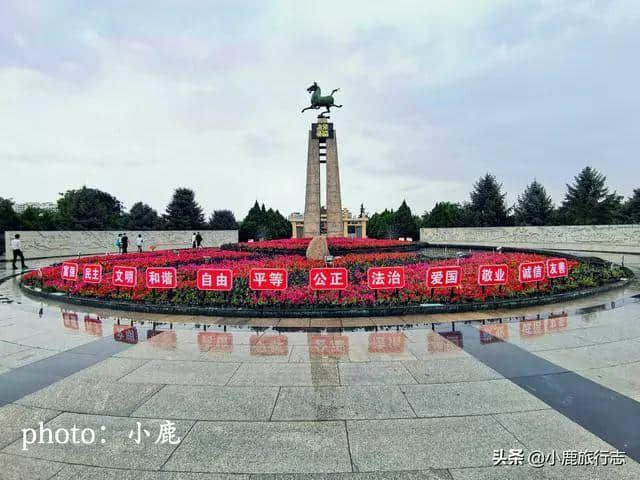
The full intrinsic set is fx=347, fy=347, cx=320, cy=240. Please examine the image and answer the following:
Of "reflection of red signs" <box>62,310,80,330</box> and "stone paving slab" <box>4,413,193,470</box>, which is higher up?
"reflection of red signs" <box>62,310,80,330</box>

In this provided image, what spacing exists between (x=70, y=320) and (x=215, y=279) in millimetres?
2911

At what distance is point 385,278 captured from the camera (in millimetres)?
7680

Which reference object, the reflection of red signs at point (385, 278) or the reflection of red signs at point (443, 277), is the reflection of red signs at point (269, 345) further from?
the reflection of red signs at point (443, 277)

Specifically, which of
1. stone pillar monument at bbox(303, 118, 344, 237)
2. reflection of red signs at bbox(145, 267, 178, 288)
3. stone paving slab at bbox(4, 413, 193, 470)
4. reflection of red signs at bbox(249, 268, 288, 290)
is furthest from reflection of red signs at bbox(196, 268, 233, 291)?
stone pillar monument at bbox(303, 118, 344, 237)

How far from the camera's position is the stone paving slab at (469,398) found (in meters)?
3.43

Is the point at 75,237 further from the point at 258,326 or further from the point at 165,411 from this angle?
the point at 165,411

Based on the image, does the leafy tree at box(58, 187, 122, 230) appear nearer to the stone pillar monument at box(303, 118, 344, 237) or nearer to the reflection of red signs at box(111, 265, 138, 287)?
the stone pillar monument at box(303, 118, 344, 237)

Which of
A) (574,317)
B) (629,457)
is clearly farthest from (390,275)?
(629,457)

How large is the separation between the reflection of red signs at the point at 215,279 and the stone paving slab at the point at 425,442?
17.1 feet

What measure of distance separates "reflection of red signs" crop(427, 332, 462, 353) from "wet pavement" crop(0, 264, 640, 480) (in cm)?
3

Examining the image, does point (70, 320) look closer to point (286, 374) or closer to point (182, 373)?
point (182, 373)

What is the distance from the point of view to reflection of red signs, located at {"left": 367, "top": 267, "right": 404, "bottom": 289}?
760 cm

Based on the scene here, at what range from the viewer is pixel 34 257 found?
75.8ft

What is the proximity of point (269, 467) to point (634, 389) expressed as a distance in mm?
4031
